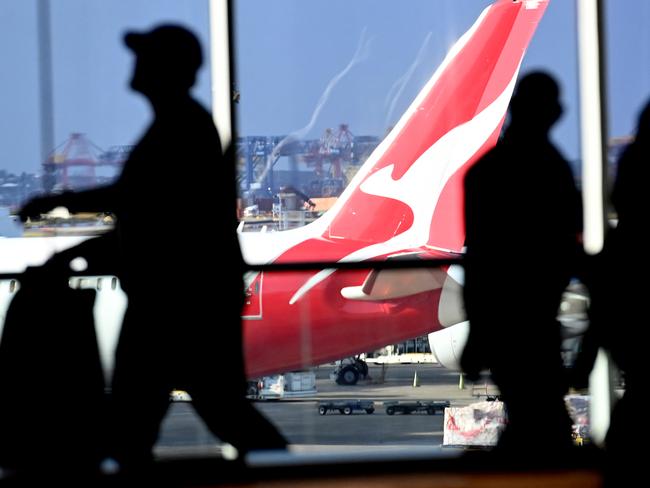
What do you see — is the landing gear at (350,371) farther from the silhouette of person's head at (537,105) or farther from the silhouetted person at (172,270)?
the silhouette of person's head at (537,105)

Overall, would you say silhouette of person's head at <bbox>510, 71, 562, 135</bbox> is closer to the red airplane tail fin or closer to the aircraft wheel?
the red airplane tail fin

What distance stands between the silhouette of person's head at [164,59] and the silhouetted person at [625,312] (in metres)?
1.03

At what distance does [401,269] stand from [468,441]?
0.44 m

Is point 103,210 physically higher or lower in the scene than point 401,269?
higher

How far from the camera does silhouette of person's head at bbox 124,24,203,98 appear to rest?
1975 millimetres

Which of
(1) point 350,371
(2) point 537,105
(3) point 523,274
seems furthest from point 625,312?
(1) point 350,371

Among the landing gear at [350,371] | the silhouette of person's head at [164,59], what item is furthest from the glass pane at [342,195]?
the silhouette of person's head at [164,59]

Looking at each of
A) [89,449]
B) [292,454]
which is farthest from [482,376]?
[89,449]

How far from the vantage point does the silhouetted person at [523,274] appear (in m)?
2.14

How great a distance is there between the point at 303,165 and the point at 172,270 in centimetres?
56

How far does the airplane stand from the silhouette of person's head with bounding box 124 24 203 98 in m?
0.38

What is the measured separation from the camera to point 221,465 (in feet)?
6.59

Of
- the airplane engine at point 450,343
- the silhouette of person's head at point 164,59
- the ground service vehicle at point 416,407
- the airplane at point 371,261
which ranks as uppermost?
the silhouette of person's head at point 164,59

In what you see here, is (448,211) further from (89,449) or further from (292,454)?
(89,449)
